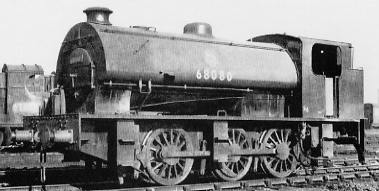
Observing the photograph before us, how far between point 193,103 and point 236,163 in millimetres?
1823

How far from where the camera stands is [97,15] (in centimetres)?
1064

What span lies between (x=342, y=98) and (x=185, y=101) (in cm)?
491

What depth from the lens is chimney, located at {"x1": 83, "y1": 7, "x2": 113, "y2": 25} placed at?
10625mm

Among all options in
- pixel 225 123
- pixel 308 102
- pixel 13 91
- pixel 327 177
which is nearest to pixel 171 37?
pixel 225 123

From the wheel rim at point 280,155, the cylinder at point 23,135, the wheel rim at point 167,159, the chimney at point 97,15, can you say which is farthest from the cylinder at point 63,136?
the wheel rim at point 280,155

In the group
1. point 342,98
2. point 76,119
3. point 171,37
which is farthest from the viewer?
point 342,98

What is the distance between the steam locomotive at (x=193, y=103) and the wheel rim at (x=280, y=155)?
0.03m

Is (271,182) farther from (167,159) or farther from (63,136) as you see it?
(63,136)

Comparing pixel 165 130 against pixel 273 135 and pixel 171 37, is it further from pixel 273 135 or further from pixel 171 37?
pixel 273 135

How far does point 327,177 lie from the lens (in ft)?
41.4

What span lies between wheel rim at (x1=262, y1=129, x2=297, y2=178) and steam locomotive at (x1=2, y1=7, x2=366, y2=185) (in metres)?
0.03

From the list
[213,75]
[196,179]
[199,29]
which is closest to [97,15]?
[199,29]

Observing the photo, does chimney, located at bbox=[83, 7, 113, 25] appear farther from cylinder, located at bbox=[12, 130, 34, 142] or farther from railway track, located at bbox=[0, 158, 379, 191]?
railway track, located at bbox=[0, 158, 379, 191]

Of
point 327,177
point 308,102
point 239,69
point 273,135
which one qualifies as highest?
point 239,69
